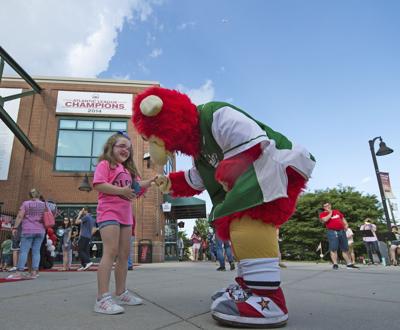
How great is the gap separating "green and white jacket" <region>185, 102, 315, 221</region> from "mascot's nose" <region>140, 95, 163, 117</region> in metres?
0.29

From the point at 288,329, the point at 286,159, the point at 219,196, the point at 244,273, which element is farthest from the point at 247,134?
the point at 288,329

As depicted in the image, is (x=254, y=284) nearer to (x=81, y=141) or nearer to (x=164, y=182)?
(x=164, y=182)

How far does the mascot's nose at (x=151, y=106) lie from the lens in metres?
2.02

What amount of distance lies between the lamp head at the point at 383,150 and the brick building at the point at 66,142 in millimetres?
8926

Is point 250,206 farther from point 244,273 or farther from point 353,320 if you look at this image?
point 353,320

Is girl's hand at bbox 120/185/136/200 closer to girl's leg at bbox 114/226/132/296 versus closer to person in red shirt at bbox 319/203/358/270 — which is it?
girl's leg at bbox 114/226/132/296

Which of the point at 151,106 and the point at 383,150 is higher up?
the point at 383,150

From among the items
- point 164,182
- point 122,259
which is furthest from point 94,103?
point 122,259

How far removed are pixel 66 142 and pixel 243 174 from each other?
1501 cm

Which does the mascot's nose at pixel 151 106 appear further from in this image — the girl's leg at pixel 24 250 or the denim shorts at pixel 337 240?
the denim shorts at pixel 337 240

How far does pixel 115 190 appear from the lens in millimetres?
2268

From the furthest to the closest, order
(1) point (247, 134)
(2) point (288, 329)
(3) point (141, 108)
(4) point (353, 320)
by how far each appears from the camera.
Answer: (3) point (141, 108) < (1) point (247, 134) < (4) point (353, 320) < (2) point (288, 329)

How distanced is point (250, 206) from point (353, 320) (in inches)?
31.6

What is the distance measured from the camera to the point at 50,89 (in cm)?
1571
